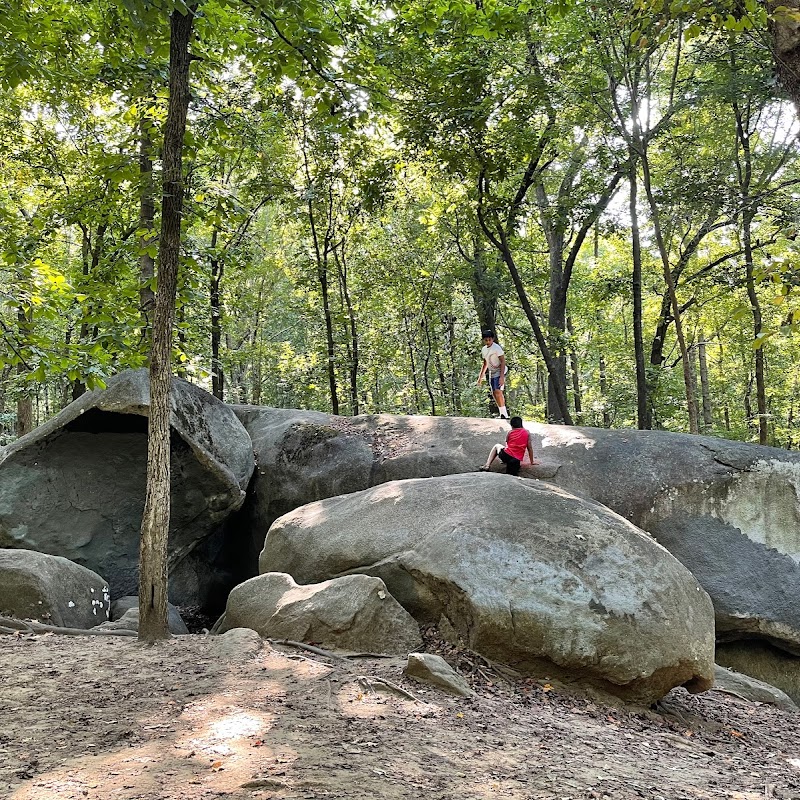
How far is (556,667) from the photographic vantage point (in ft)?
19.4

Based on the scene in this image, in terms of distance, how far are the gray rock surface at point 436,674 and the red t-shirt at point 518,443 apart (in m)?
4.88

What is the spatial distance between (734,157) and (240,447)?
13.9 meters

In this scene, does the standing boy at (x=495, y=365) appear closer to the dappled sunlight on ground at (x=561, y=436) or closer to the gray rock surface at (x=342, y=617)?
the dappled sunlight on ground at (x=561, y=436)

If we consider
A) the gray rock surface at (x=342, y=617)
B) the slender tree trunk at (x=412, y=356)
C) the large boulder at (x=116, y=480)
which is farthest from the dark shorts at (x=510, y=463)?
the slender tree trunk at (x=412, y=356)

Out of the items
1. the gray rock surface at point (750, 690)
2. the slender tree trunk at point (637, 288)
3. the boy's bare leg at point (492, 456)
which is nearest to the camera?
the gray rock surface at point (750, 690)

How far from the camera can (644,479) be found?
995 cm

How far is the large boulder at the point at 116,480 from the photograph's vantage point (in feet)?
31.6

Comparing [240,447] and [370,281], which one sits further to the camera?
[370,281]

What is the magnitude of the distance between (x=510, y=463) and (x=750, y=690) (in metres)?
4.17

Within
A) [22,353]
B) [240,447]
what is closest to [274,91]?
[240,447]

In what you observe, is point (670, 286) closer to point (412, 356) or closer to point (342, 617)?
point (342, 617)

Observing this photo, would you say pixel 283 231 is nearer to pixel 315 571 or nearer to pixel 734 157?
pixel 734 157

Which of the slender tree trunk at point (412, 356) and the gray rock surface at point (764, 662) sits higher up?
the slender tree trunk at point (412, 356)

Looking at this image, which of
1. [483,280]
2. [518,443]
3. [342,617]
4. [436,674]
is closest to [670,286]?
[483,280]
